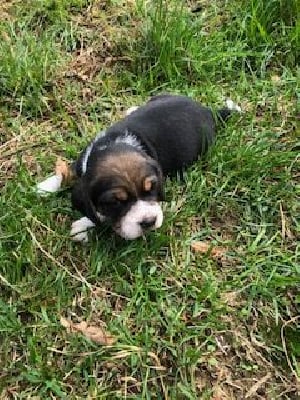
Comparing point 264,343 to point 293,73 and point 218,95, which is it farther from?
point 293,73

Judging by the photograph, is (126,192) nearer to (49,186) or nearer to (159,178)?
(159,178)

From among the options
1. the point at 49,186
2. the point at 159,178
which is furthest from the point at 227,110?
the point at 49,186

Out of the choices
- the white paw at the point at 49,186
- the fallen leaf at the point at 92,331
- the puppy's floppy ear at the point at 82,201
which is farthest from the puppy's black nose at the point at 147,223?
the white paw at the point at 49,186

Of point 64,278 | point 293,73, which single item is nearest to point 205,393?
point 64,278

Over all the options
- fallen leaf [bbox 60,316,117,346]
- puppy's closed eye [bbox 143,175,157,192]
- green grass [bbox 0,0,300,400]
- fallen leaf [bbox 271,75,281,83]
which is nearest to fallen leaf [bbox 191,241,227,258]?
green grass [bbox 0,0,300,400]

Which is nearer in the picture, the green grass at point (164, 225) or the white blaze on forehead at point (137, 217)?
the green grass at point (164, 225)

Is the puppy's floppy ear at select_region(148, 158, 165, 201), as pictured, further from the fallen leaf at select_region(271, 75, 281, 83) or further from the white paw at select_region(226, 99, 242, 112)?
the fallen leaf at select_region(271, 75, 281, 83)

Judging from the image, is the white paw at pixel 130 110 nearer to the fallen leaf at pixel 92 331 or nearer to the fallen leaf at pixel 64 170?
the fallen leaf at pixel 64 170
